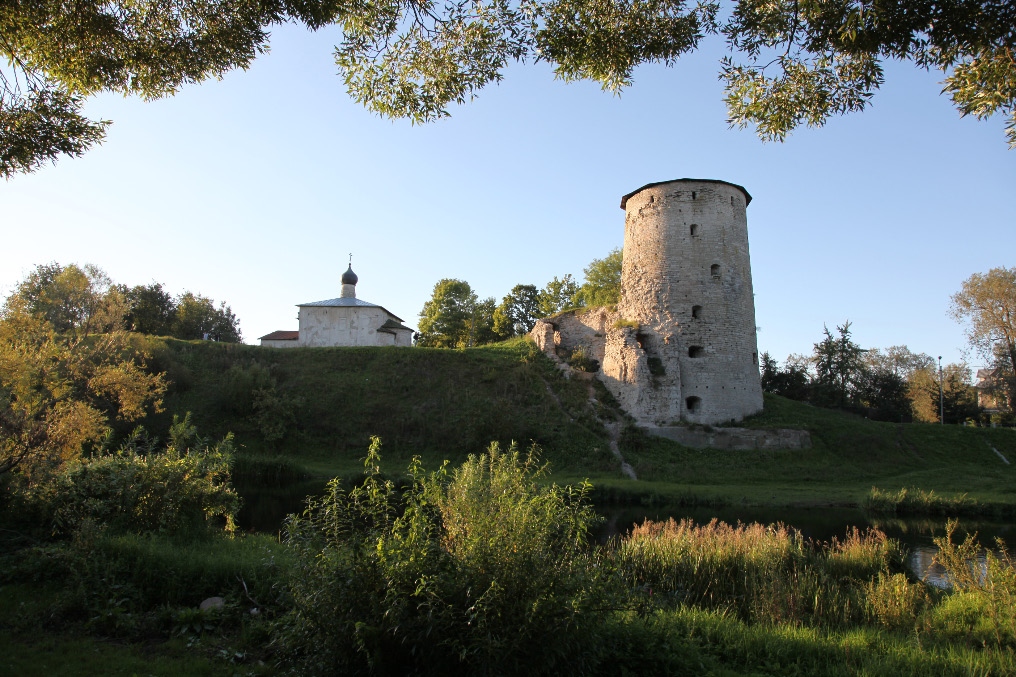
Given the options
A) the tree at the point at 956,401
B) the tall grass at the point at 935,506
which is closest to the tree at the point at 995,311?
the tree at the point at 956,401

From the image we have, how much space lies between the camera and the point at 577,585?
4031 mm

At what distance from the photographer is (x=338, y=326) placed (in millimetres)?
35812

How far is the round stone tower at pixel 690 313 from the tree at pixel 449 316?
17620 millimetres

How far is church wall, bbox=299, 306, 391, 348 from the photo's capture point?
35.6m

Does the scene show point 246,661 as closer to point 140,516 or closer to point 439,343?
point 140,516

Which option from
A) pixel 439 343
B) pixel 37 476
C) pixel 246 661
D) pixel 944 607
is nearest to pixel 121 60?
pixel 37 476

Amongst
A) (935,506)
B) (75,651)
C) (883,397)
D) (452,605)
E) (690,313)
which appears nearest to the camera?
(452,605)

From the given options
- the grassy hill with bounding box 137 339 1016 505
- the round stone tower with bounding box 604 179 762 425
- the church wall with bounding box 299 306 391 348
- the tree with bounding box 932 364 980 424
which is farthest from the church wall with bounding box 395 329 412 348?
the tree with bounding box 932 364 980 424

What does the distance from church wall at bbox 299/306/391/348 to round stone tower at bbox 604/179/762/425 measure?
16.2m

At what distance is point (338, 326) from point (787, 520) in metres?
28.0

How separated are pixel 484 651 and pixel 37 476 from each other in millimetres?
6947

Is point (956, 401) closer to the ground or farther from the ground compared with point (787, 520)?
farther from the ground

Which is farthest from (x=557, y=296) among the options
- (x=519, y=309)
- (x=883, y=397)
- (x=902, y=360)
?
(x=902, y=360)

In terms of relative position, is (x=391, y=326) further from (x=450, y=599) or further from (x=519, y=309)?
(x=450, y=599)
